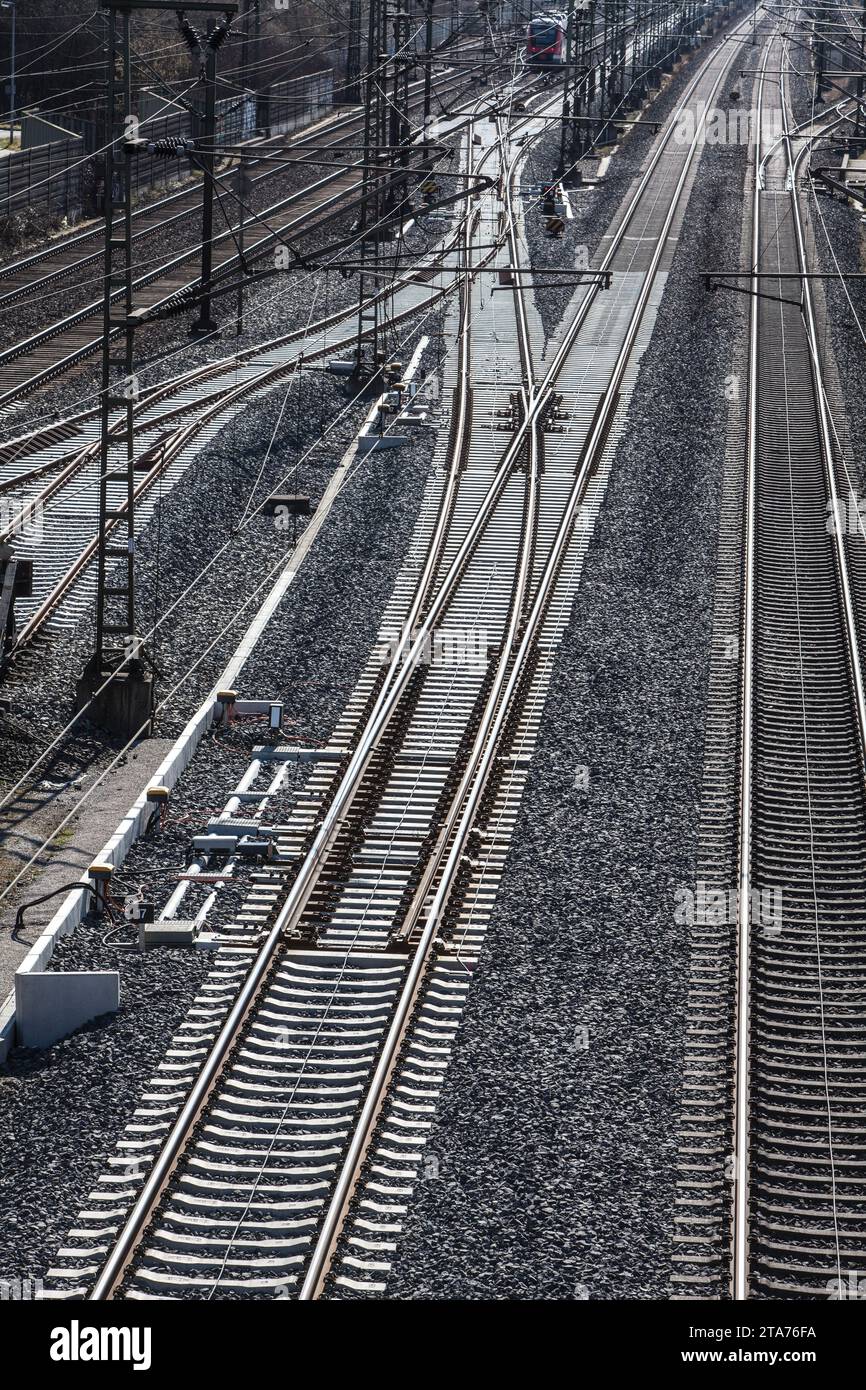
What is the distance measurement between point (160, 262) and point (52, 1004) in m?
26.8

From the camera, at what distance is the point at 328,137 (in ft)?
168

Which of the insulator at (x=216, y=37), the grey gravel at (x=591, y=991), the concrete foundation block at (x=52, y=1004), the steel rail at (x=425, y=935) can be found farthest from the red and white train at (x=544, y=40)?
the concrete foundation block at (x=52, y=1004)

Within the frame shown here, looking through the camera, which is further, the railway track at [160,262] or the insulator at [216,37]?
the railway track at [160,262]

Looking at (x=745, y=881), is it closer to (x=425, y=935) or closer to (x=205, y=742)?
(x=425, y=935)

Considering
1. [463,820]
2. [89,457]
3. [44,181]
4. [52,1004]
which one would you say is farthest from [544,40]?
[52,1004]

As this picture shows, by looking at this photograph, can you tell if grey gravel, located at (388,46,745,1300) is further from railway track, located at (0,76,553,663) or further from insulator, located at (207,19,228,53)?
insulator, located at (207,19,228,53)

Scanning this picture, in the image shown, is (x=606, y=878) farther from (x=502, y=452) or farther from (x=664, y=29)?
(x=664, y=29)

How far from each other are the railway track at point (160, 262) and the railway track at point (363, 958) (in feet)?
17.9

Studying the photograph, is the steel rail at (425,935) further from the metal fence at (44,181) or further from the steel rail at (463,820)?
the metal fence at (44,181)

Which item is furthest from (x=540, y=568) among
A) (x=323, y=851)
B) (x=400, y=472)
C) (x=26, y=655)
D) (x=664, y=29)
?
(x=664, y=29)

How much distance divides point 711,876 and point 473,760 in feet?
8.66

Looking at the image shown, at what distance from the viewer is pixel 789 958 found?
1211cm

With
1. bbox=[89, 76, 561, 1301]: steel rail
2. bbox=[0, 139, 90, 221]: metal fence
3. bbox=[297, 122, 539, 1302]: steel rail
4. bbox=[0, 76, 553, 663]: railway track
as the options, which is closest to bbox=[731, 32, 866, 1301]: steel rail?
bbox=[297, 122, 539, 1302]: steel rail

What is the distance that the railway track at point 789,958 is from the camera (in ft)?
29.9
